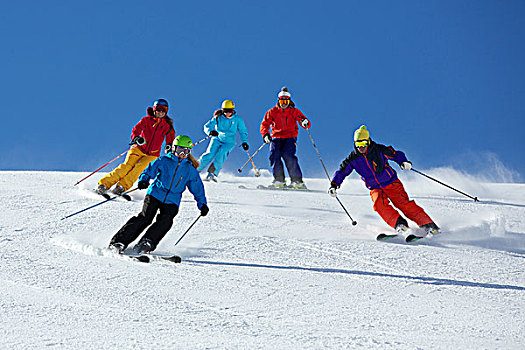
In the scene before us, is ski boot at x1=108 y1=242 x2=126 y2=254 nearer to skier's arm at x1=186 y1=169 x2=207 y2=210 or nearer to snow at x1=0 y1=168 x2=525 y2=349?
snow at x1=0 y1=168 x2=525 y2=349

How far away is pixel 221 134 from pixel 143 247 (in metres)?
6.42

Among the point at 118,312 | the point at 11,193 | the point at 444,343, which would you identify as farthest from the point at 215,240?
the point at 11,193

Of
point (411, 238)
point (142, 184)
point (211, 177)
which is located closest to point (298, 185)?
point (211, 177)

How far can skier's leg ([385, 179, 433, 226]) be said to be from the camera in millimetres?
6461

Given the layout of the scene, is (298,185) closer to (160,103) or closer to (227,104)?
(227,104)

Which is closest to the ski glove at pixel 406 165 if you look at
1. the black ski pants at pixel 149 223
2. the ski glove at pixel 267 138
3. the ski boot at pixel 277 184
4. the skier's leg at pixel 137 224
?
the black ski pants at pixel 149 223

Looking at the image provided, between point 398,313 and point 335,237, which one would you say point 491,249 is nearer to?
point 335,237

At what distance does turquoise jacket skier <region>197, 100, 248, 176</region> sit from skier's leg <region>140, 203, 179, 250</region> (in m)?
5.72

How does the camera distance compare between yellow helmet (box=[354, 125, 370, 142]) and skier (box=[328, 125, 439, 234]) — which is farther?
yellow helmet (box=[354, 125, 370, 142])

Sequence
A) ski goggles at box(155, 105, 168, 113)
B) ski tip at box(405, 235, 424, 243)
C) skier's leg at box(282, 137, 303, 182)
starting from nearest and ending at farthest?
ski tip at box(405, 235, 424, 243), ski goggles at box(155, 105, 168, 113), skier's leg at box(282, 137, 303, 182)

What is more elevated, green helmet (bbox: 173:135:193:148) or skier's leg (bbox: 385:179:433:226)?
green helmet (bbox: 173:135:193:148)

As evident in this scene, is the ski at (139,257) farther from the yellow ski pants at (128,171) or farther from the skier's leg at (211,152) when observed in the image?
the skier's leg at (211,152)

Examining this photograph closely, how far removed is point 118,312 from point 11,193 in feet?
18.7

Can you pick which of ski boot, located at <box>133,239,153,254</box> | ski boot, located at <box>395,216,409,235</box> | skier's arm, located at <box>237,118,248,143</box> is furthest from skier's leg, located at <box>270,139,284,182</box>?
ski boot, located at <box>133,239,153,254</box>
